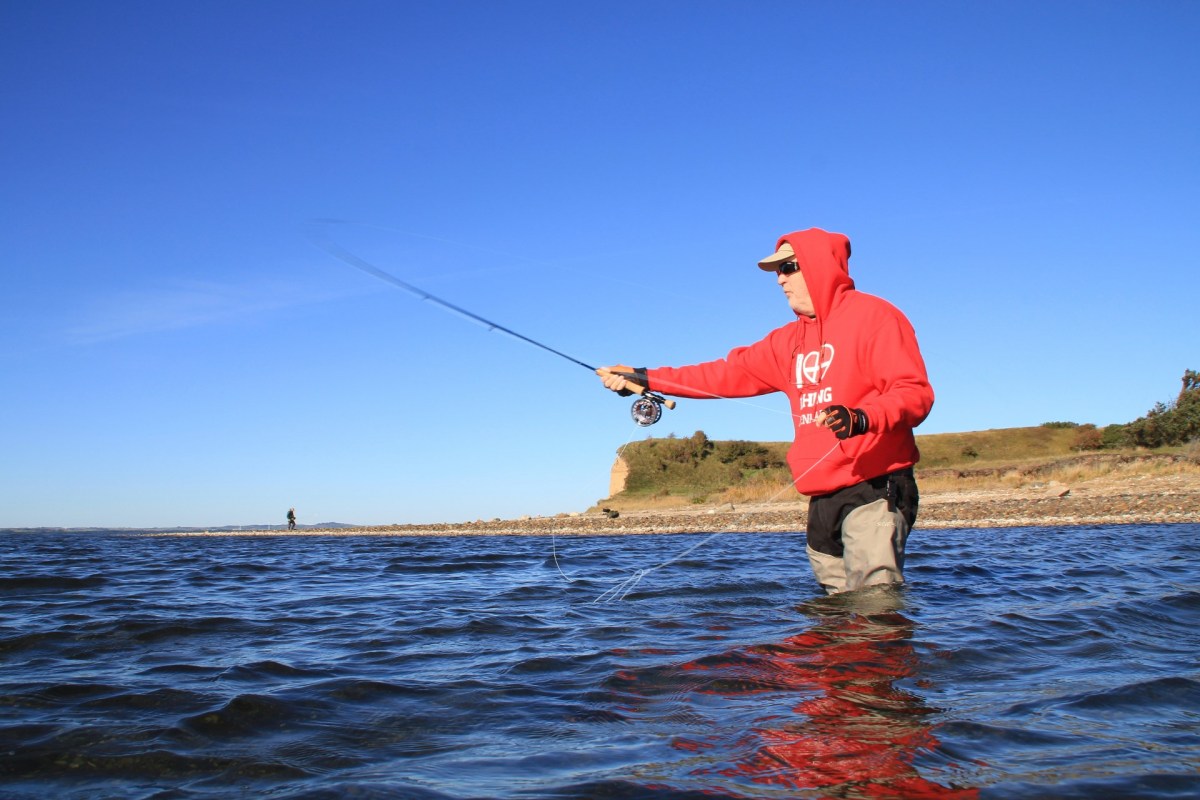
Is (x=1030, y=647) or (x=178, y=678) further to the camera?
(x=1030, y=647)

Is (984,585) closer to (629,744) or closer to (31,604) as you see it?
(629,744)

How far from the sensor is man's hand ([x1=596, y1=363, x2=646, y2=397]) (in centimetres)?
693

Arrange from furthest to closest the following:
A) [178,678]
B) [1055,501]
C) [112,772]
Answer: [1055,501] < [178,678] < [112,772]

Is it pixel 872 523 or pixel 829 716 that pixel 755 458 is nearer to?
pixel 872 523

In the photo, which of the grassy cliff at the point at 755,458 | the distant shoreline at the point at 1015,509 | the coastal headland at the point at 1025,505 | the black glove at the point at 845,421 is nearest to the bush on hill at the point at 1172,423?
the grassy cliff at the point at 755,458

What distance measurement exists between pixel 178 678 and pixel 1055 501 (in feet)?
69.3

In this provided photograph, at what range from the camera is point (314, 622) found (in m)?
6.56

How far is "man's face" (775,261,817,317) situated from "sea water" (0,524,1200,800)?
1.97m

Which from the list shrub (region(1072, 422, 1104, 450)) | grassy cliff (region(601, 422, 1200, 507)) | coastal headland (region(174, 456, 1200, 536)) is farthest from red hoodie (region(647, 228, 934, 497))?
shrub (region(1072, 422, 1104, 450))

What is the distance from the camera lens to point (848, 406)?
18.3 feet

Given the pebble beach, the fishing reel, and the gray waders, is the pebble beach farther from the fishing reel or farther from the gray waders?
the gray waders

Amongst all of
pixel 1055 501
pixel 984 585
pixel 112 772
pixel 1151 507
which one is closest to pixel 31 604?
pixel 112 772

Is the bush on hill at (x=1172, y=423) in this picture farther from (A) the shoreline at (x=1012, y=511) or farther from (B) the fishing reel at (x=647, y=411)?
(B) the fishing reel at (x=647, y=411)

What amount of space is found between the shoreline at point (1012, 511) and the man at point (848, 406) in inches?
498
